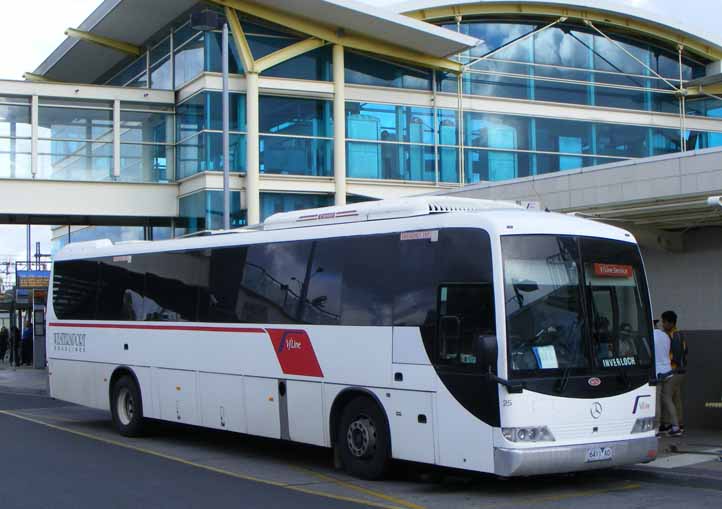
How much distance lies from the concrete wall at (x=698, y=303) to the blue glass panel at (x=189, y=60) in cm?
1676

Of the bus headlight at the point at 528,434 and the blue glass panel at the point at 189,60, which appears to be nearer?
the bus headlight at the point at 528,434

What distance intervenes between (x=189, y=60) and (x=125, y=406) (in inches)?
626

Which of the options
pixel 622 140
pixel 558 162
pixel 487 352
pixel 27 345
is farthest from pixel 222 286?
pixel 27 345

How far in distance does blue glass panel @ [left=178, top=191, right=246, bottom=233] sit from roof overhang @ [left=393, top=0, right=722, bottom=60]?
30.8 feet

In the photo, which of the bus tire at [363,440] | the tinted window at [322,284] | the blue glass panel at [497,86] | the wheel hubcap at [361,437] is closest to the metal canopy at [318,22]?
the blue glass panel at [497,86]

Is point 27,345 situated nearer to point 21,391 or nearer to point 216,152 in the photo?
point 21,391

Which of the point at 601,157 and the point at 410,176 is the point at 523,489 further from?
the point at 601,157

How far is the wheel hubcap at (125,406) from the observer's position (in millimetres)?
17062

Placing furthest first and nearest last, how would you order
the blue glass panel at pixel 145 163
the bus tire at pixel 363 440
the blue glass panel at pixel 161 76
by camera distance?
the blue glass panel at pixel 161 76
the blue glass panel at pixel 145 163
the bus tire at pixel 363 440

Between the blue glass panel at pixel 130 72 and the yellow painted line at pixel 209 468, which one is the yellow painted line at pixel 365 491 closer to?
the yellow painted line at pixel 209 468

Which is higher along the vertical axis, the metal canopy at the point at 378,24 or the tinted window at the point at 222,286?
the metal canopy at the point at 378,24

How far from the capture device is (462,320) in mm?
10953

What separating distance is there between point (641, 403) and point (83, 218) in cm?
2354

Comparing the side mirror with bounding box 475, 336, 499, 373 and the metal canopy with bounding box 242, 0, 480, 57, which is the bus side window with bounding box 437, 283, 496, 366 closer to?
the side mirror with bounding box 475, 336, 499, 373
